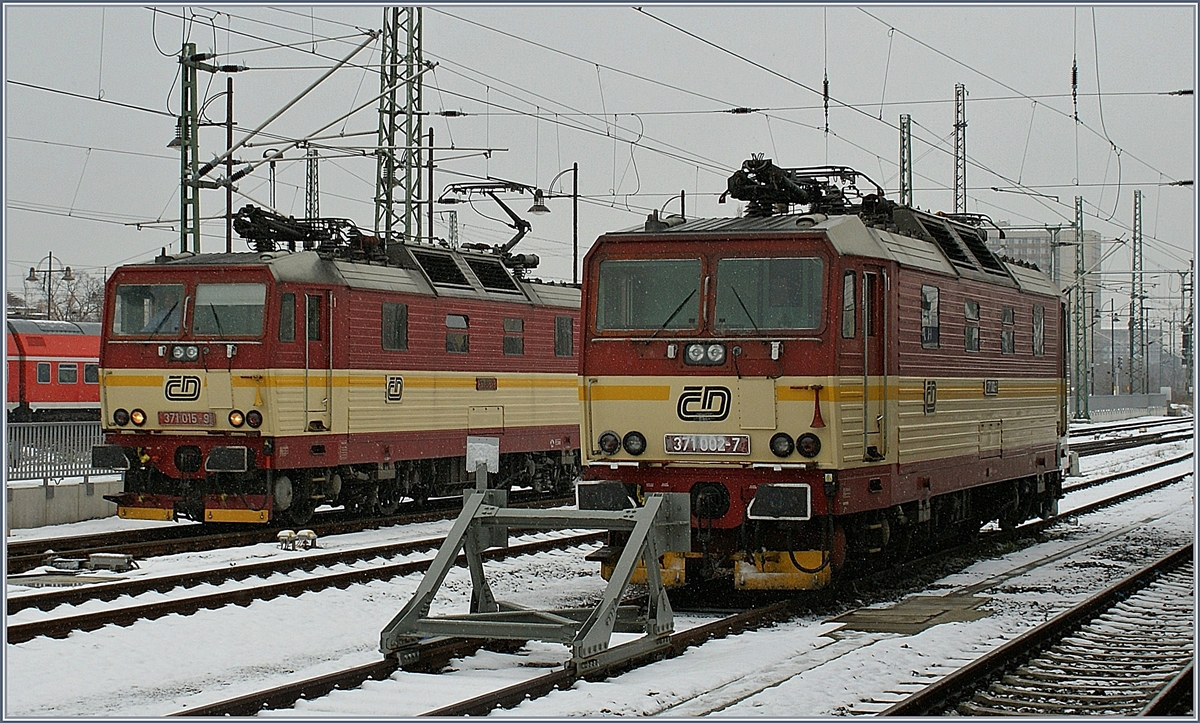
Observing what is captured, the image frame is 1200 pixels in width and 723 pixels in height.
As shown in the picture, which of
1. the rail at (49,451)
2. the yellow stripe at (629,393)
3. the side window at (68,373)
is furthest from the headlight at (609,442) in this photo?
the side window at (68,373)

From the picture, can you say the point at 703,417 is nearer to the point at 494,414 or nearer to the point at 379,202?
the point at 494,414

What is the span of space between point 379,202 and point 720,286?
46.6 feet

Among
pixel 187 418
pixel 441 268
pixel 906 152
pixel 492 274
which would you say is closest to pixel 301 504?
pixel 187 418

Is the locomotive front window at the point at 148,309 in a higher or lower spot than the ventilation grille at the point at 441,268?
lower

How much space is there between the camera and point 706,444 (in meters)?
12.2

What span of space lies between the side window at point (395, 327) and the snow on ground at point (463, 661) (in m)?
5.43

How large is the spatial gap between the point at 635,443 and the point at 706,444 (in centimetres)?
63

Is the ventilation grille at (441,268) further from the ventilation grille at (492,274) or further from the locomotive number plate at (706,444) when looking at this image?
the locomotive number plate at (706,444)

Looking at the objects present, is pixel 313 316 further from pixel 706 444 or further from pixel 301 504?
pixel 706 444

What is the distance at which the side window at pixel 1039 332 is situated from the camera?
58.2 feet

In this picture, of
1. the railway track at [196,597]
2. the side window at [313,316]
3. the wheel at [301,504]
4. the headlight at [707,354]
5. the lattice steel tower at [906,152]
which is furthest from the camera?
the lattice steel tower at [906,152]

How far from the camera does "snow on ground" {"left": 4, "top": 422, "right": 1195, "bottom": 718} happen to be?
28.1 feet

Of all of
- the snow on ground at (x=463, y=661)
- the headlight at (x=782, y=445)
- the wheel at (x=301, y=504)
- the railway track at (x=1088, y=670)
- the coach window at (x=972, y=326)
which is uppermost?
the coach window at (x=972, y=326)

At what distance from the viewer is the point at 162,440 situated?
1755 centimetres
